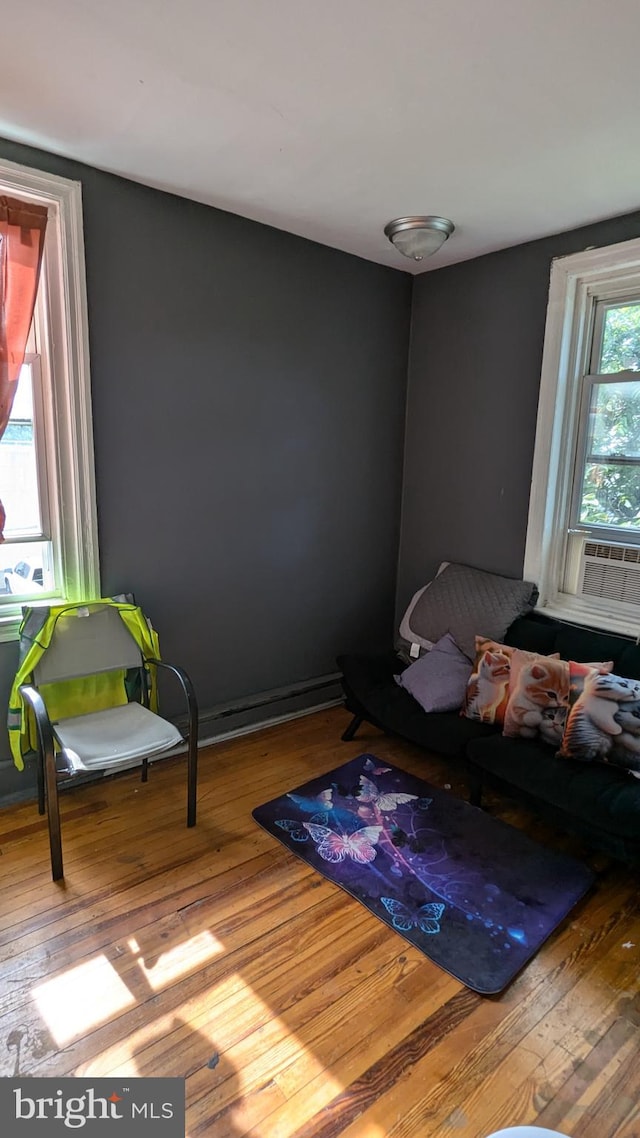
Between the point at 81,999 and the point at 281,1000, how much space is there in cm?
54

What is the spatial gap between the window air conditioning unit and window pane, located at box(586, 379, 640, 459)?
1.42ft

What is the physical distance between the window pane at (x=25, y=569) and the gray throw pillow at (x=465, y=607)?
1810mm

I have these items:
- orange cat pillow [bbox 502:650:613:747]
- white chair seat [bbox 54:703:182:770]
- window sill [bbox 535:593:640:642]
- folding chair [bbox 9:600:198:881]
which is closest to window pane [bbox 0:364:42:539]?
folding chair [bbox 9:600:198:881]

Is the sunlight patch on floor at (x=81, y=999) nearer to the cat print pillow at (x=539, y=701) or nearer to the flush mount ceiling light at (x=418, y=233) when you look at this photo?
the cat print pillow at (x=539, y=701)

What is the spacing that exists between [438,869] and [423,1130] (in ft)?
2.77

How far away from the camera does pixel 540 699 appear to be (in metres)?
2.41

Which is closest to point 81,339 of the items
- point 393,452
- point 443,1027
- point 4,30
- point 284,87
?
point 4,30

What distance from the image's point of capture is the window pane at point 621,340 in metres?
2.68

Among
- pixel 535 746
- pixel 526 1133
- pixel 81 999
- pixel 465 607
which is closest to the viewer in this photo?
pixel 526 1133

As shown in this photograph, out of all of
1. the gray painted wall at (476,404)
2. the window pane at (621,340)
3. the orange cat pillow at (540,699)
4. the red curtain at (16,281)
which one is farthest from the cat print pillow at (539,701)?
the red curtain at (16,281)

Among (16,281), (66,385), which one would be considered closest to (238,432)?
(66,385)

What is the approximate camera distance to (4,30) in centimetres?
151

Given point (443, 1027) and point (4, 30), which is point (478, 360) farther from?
point (443, 1027)

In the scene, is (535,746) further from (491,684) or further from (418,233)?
(418,233)
